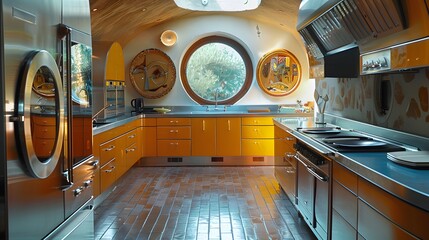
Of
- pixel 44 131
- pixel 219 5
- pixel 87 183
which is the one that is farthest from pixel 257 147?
pixel 44 131

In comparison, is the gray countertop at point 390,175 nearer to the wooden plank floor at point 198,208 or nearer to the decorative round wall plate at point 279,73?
the wooden plank floor at point 198,208

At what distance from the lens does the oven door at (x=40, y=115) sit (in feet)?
5.97

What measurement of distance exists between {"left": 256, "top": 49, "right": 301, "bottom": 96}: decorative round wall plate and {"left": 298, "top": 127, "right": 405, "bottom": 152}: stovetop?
3.35 meters

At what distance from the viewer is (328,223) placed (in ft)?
9.82

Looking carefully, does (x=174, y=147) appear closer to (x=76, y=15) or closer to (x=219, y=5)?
(x=219, y=5)

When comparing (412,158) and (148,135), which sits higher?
(412,158)

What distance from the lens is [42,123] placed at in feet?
6.79

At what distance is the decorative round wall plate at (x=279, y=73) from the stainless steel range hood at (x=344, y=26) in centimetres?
270

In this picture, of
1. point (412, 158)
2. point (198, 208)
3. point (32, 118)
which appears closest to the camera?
point (32, 118)

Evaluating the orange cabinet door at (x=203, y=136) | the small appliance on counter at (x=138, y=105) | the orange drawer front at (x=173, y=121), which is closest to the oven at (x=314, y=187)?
the orange cabinet door at (x=203, y=136)

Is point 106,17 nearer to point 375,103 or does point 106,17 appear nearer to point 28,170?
point 375,103

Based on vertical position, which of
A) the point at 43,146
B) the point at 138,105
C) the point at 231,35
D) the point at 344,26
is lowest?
the point at 43,146

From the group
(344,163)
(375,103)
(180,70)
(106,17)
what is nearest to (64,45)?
(344,163)

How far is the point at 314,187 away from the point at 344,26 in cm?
128
